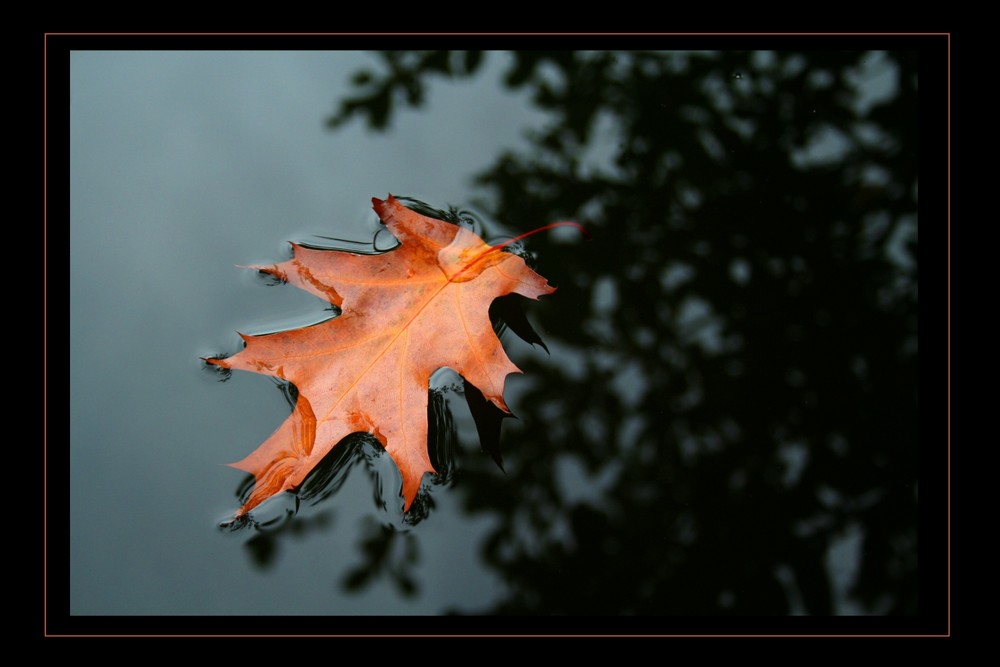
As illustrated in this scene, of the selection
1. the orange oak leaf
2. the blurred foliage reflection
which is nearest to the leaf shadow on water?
the blurred foliage reflection

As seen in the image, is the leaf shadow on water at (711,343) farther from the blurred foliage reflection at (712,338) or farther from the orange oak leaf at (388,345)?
the orange oak leaf at (388,345)

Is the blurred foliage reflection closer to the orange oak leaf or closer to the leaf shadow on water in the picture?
the leaf shadow on water

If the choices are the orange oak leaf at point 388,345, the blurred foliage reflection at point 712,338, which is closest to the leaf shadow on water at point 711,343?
the blurred foliage reflection at point 712,338

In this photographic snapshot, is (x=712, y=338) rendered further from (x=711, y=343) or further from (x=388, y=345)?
(x=388, y=345)

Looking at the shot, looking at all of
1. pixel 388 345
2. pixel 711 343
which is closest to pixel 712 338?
pixel 711 343

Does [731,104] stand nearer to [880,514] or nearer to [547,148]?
[547,148]
